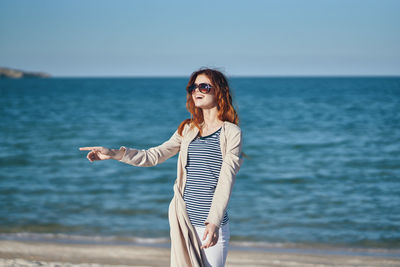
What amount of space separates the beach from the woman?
10.1ft

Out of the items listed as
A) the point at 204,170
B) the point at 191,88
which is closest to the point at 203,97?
the point at 191,88

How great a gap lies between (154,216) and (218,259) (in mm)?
5856

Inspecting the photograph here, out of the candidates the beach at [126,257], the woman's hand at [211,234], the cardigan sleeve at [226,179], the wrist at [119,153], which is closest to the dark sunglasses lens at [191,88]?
the cardigan sleeve at [226,179]

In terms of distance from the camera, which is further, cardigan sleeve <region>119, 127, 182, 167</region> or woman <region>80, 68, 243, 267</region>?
cardigan sleeve <region>119, 127, 182, 167</region>

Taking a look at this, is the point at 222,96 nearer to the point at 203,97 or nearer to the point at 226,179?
the point at 203,97

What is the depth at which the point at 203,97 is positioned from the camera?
280 centimetres

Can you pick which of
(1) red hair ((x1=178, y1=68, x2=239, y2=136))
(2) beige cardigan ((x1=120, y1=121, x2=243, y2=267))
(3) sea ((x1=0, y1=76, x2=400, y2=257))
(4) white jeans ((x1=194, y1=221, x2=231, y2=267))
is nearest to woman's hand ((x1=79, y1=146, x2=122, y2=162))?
(2) beige cardigan ((x1=120, y1=121, x2=243, y2=267))

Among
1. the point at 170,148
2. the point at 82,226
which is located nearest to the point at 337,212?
the point at 82,226

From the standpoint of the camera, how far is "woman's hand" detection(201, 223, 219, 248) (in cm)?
254

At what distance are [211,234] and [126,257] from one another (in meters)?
3.71

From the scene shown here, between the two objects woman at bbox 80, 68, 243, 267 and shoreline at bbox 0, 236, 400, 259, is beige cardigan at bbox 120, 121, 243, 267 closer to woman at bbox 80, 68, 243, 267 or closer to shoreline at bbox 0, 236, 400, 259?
woman at bbox 80, 68, 243, 267

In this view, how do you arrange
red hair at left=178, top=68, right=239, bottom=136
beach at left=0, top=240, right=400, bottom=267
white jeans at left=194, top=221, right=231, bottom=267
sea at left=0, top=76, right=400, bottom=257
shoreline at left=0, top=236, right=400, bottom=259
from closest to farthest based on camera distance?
1. white jeans at left=194, top=221, right=231, bottom=267
2. red hair at left=178, top=68, right=239, bottom=136
3. beach at left=0, top=240, right=400, bottom=267
4. shoreline at left=0, top=236, right=400, bottom=259
5. sea at left=0, top=76, right=400, bottom=257

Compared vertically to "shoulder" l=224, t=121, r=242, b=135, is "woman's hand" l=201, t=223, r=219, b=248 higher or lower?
lower

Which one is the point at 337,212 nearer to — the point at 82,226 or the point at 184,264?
the point at 82,226
